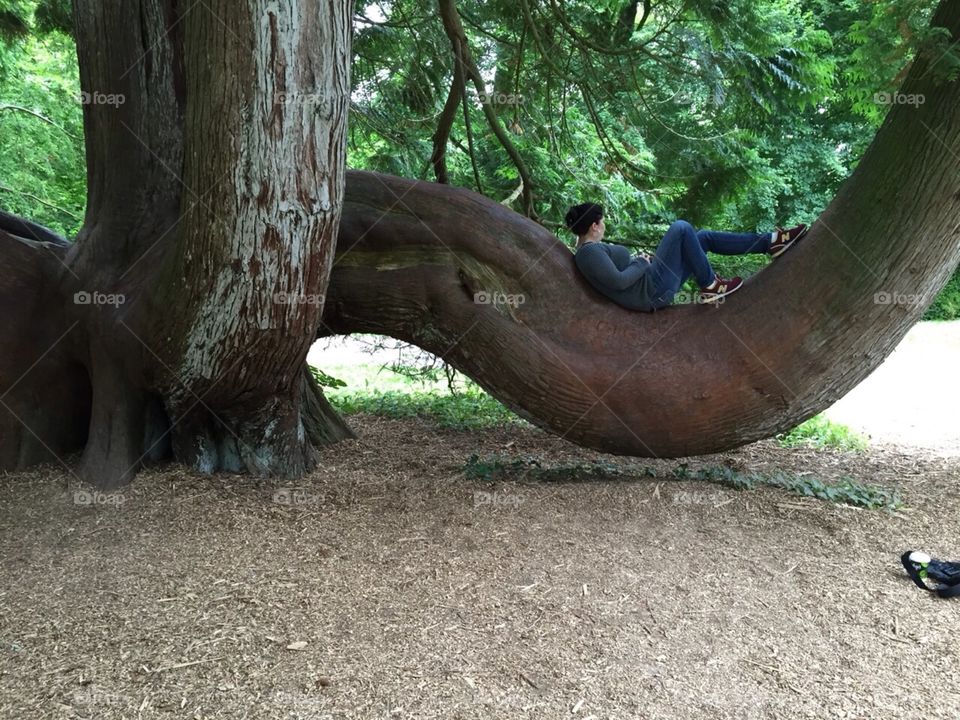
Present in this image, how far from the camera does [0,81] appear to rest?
1098cm

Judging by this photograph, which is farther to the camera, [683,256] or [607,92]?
[607,92]

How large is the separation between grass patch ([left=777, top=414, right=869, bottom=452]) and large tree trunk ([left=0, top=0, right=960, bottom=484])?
303cm

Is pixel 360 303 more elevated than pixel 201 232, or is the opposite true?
pixel 201 232

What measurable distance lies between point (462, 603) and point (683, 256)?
2509 millimetres

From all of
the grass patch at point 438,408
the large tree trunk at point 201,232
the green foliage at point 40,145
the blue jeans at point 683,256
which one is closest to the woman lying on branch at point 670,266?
the blue jeans at point 683,256

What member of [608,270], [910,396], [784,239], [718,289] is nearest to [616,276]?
[608,270]

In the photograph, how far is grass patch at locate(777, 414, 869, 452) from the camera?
7.58 m

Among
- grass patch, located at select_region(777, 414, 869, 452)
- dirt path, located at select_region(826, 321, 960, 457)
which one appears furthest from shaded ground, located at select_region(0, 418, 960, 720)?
dirt path, located at select_region(826, 321, 960, 457)

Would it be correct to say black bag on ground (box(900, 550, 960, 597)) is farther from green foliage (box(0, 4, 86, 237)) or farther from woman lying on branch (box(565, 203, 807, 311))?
green foliage (box(0, 4, 86, 237))

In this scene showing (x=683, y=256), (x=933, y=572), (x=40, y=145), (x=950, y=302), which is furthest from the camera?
(x=950, y=302)

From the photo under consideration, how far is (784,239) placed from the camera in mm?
4648

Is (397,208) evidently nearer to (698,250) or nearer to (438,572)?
(698,250)

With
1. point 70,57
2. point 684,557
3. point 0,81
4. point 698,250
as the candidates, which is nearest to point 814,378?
point 698,250

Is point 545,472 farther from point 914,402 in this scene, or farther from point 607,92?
point 914,402
